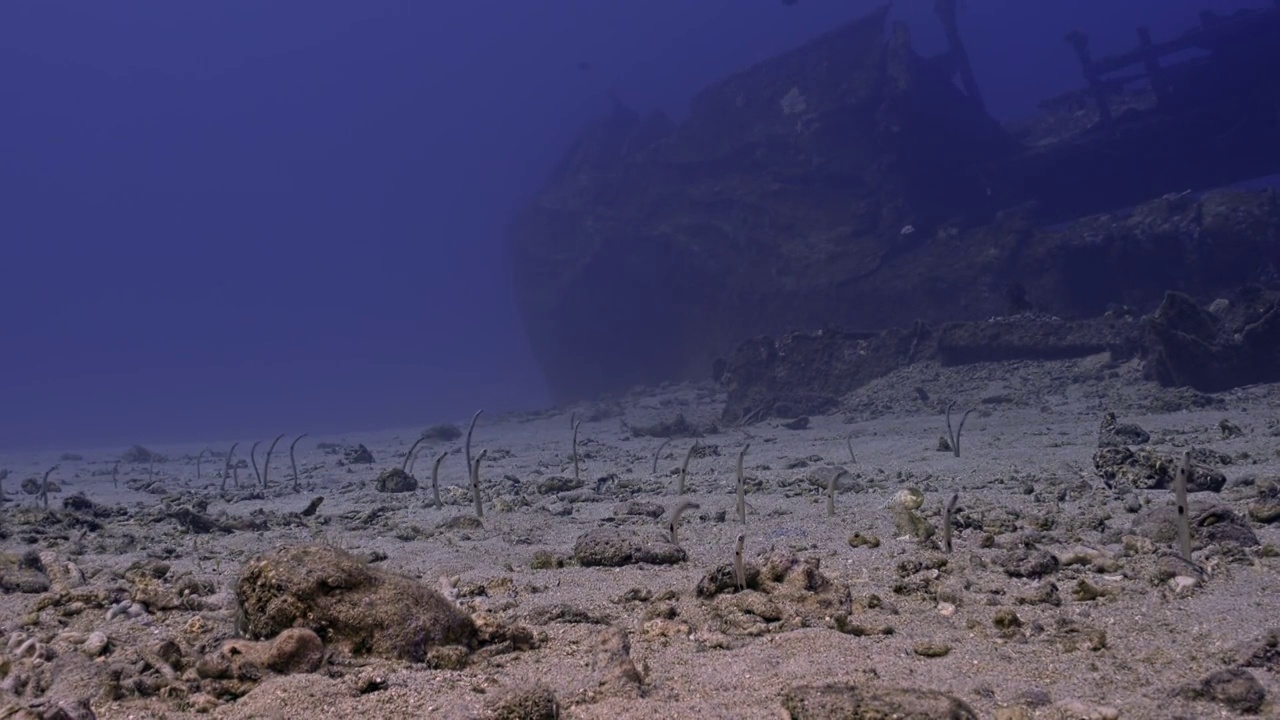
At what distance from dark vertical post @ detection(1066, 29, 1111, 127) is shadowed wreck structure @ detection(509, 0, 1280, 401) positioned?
103mm

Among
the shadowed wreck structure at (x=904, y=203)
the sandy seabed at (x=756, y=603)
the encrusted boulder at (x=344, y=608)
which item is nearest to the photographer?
the sandy seabed at (x=756, y=603)

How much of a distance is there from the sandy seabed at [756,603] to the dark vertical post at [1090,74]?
2509 cm

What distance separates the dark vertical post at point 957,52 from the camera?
1323 inches

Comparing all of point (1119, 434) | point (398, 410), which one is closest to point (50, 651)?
point (1119, 434)

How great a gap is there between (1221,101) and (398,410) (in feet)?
184

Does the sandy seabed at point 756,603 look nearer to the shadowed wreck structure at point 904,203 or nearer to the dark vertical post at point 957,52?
the shadowed wreck structure at point 904,203

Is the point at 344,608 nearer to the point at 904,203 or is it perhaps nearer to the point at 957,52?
the point at 904,203

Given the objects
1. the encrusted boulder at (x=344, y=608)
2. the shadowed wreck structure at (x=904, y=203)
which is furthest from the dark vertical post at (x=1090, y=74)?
the encrusted boulder at (x=344, y=608)

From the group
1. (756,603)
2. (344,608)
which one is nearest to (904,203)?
(756,603)

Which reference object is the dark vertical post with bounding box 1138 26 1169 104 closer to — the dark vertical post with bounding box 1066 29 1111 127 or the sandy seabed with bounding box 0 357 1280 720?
the dark vertical post with bounding box 1066 29 1111 127

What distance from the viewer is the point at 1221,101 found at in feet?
91.5

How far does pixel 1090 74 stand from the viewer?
30391 millimetres

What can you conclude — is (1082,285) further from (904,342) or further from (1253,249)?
(904,342)

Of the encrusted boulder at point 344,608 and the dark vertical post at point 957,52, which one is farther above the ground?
the dark vertical post at point 957,52
